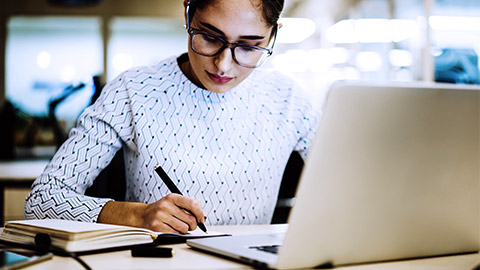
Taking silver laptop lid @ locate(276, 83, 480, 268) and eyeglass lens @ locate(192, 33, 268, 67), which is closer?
silver laptop lid @ locate(276, 83, 480, 268)

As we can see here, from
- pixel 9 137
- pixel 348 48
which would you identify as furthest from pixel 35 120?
pixel 348 48

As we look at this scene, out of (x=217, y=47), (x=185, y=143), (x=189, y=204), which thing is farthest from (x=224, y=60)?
(x=189, y=204)

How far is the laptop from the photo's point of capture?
78 cm

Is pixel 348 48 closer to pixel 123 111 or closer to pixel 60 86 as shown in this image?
pixel 60 86

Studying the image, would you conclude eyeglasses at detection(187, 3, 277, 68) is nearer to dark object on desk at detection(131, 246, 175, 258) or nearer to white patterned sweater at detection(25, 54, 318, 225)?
white patterned sweater at detection(25, 54, 318, 225)

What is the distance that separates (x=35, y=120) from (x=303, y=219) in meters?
6.86

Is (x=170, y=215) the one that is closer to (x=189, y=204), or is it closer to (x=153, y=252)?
(x=189, y=204)

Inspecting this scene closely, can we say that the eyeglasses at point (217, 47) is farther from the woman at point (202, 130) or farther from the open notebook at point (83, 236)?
the open notebook at point (83, 236)

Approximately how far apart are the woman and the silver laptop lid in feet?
1.78

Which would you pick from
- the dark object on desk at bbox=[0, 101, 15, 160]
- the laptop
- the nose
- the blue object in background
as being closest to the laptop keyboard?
the laptop

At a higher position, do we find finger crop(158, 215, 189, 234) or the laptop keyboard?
finger crop(158, 215, 189, 234)

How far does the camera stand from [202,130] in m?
1.56

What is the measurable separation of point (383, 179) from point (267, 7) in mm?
690

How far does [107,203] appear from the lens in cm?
128
